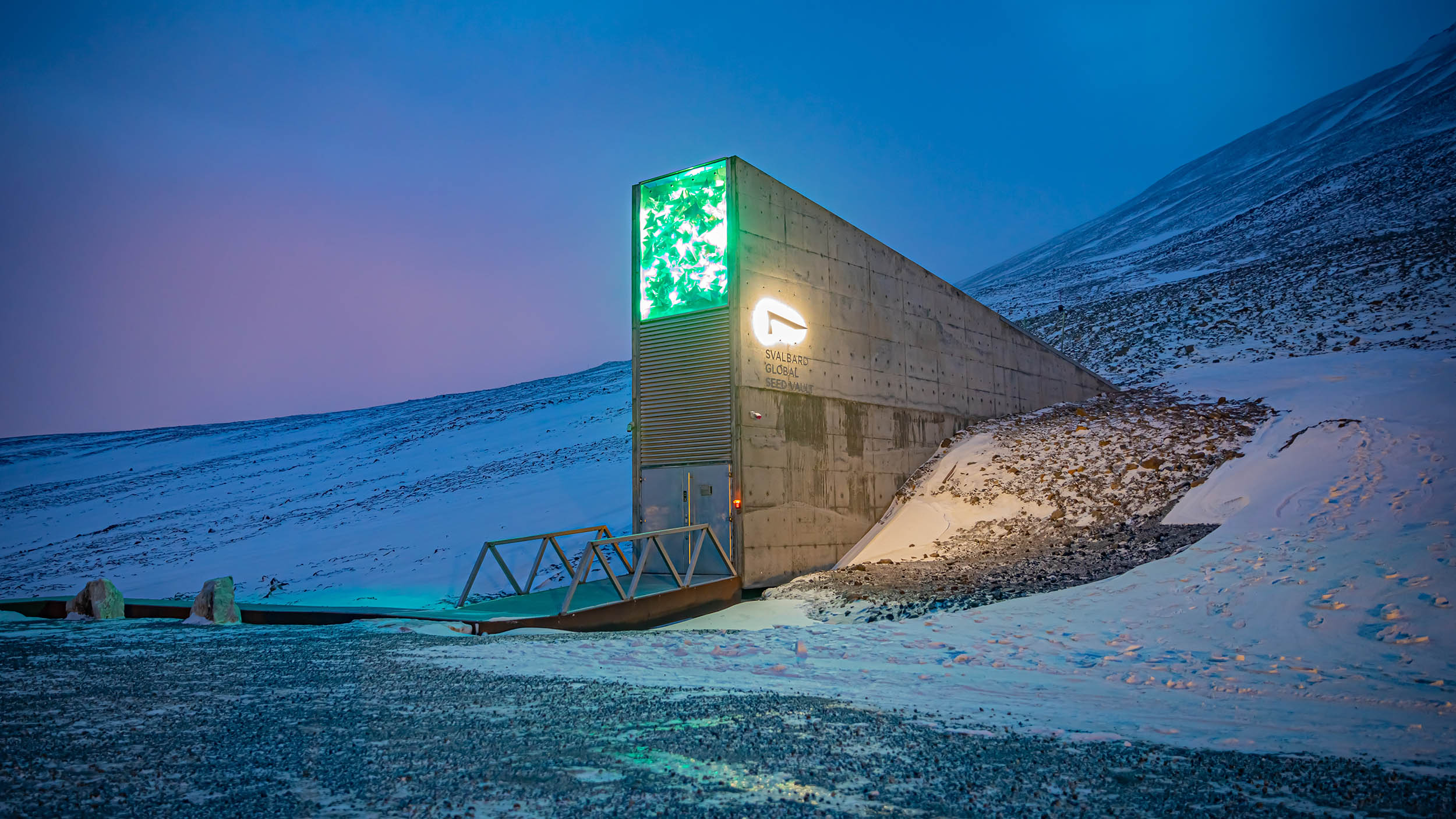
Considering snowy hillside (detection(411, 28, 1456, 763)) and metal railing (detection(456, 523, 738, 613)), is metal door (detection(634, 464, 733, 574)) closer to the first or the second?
metal railing (detection(456, 523, 738, 613))

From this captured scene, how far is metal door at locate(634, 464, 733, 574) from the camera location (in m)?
10.8

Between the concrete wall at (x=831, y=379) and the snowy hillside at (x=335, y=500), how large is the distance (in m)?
4.99

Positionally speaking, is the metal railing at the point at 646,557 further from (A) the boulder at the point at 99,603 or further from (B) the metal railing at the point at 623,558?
(A) the boulder at the point at 99,603

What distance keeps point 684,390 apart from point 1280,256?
33520 mm

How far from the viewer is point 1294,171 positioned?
176 ft

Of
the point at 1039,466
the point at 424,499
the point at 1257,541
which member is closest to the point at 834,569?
the point at 1039,466

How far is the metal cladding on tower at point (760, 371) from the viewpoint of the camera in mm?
10961

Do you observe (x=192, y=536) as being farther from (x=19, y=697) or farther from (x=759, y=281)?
(x=19, y=697)

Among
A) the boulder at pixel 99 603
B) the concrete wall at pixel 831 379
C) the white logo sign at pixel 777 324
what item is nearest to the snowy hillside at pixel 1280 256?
the concrete wall at pixel 831 379

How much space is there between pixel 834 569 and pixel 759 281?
435 cm

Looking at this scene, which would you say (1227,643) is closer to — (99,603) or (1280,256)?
(99,603)

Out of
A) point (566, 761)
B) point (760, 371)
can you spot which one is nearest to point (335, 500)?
point (760, 371)

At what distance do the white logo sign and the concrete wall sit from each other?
0.38 ft

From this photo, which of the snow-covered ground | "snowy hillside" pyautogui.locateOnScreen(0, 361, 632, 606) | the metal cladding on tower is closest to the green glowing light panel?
the metal cladding on tower
